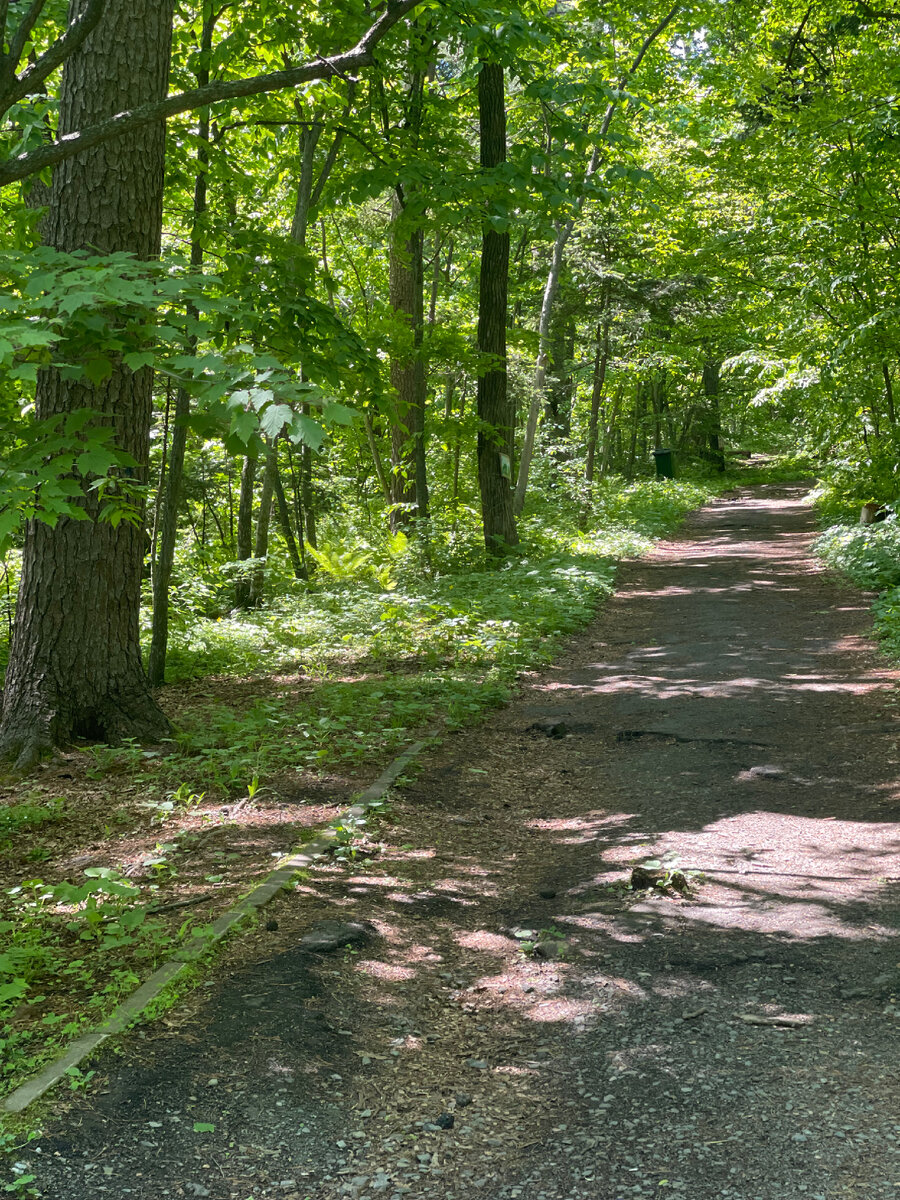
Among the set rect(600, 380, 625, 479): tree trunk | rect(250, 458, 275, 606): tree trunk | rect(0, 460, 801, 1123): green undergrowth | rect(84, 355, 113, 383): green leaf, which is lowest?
rect(0, 460, 801, 1123): green undergrowth

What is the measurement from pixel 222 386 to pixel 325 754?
12.5 feet

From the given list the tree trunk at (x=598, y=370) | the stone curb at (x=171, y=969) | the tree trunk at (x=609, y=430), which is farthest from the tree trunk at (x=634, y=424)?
the stone curb at (x=171, y=969)

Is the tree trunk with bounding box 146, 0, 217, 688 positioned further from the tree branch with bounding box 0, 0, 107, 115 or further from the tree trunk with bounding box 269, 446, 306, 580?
the tree trunk with bounding box 269, 446, 306, 580

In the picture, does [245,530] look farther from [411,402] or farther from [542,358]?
[542,358]

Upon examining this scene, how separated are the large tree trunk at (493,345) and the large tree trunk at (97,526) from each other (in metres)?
7.68

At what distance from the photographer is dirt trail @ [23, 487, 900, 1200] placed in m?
2.53

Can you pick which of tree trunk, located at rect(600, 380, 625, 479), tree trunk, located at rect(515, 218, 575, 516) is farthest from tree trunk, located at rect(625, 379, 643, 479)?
tree trunk, located at rect(515, 218, 575, 516)

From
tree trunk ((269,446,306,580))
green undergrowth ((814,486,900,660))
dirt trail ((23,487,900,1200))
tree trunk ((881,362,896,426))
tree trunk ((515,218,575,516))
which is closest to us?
dirt trail ((23,487,900,1200))

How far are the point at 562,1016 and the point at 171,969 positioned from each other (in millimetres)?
1431

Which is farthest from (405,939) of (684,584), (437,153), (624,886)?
(684,584)

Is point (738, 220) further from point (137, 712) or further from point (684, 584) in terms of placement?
point (137, 712)

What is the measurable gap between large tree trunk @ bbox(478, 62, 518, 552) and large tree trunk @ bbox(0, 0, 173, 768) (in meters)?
7.68

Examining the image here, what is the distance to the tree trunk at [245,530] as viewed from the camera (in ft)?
40.8

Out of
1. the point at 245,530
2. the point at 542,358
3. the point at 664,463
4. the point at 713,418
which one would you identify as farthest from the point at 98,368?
the point at 713,418
